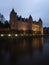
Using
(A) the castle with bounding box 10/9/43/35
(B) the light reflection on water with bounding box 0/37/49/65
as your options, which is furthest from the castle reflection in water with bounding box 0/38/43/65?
(A) the castle with bounding box 10/9/43/35

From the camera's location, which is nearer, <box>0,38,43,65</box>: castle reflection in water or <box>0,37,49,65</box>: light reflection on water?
<box>0,37,49,65</box>: light reflection on water

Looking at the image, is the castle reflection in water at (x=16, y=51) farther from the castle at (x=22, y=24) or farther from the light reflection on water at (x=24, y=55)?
the castle at (x=22, y=24)

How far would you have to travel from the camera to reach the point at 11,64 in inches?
230

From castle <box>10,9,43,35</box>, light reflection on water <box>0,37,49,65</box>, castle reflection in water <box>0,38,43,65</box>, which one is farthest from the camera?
castle <box>10,9,43,35</box>

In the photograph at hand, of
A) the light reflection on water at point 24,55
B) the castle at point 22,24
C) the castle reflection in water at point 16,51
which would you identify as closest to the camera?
the light reflection on water at point 24,55

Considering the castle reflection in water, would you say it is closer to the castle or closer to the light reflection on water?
the light reflection on water

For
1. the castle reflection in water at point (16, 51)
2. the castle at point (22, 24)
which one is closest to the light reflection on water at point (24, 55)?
the castle reflection in water at point (16, 51)

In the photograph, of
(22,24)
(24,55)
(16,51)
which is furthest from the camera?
(22,24)

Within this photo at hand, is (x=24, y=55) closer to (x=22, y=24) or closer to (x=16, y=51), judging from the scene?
(x=16, y=51)

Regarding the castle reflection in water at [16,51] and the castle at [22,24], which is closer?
the castle reflection in water at [16,51]

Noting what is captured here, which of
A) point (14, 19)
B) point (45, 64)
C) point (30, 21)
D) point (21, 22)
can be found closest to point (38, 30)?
point (30, 21)

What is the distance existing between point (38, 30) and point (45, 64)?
7733 centimetres

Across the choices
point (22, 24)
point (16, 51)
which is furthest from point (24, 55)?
point (22, 24)

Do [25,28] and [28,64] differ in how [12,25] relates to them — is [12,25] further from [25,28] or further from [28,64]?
[28,64]
